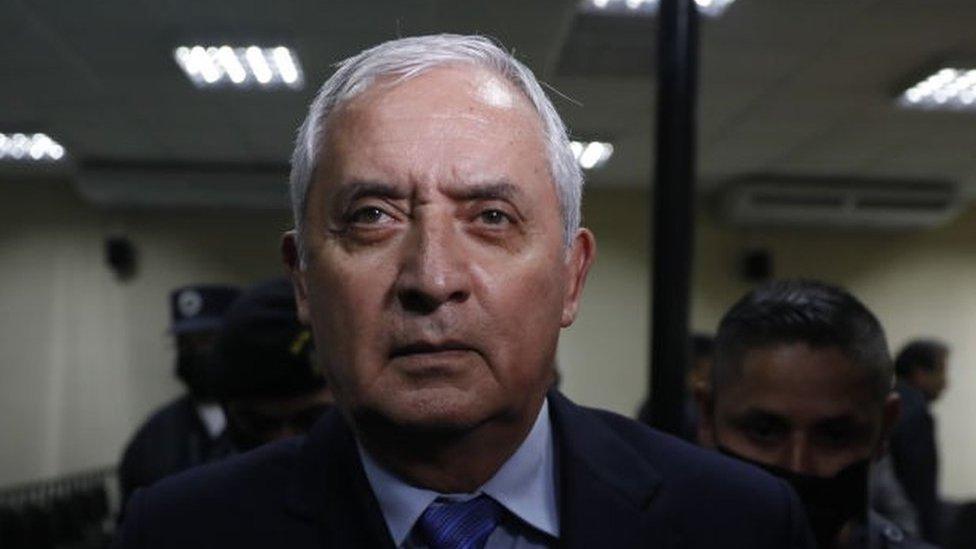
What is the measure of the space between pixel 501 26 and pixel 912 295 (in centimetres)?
504

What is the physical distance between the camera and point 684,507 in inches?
36.2

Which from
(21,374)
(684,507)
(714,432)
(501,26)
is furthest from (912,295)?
(684,507)

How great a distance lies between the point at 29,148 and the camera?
249 inches

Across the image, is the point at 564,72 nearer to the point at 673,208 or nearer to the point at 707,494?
the point at 673,208

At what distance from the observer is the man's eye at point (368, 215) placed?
0.81m

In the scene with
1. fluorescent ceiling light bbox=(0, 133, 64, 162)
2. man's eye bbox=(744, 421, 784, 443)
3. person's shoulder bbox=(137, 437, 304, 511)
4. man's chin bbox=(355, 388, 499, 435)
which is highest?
fluorescent ceiling light bbox=(0, 133, 64, 162)

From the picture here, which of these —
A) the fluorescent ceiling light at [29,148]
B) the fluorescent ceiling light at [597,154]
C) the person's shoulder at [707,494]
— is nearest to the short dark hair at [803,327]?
the person's shoulder at [707,494]

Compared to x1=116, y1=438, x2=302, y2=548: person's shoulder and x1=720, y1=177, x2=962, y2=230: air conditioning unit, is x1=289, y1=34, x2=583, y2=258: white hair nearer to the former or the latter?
x1=116, y1=438, x2=302, y2=548: person's shoulder

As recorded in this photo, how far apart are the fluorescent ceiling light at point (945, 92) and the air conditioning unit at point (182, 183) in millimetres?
3563

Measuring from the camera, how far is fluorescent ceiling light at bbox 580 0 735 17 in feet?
11.9

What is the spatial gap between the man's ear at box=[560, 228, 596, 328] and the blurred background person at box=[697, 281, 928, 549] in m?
0.47

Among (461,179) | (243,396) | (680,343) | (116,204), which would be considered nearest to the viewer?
(461,179)

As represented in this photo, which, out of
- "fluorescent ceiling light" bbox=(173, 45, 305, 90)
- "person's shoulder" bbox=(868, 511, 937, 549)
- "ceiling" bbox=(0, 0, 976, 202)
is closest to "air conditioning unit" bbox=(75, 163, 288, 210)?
"ceiling" bbox=(0, 0, 976, 202)

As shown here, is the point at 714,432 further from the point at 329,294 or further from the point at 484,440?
the point at 329,294
